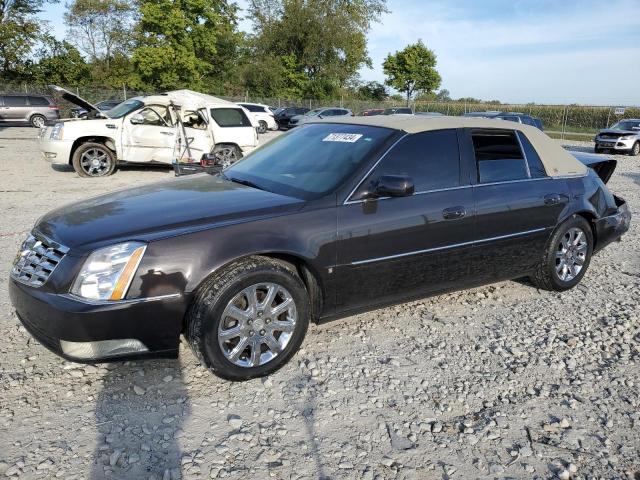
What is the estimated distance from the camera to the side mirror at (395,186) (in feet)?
10.9

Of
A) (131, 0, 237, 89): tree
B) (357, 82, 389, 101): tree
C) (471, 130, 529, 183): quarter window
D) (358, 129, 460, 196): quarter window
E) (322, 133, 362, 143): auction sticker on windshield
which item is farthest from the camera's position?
(357, 82, 389, 101): tree

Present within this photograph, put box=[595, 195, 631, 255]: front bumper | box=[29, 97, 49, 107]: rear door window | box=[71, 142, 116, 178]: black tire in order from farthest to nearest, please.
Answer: box=[29, 97, 49, 107]: rear door window < box=[71, 142, 116, 178]: black tire < box=[595, 195, 631, 255]: front bumper

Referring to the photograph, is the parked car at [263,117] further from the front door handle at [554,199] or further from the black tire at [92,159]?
the front door handle at [554,199]

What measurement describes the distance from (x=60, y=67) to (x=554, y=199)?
45.0 metres

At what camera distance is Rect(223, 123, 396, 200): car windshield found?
357cm

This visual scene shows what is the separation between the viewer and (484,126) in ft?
13.9

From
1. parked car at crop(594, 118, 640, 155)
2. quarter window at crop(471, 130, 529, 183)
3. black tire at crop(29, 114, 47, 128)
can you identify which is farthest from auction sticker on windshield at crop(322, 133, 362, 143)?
black tire at crop(29, 114, 47, 128)

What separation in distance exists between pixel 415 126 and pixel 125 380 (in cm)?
270

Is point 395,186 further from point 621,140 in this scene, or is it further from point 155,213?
point 621,140

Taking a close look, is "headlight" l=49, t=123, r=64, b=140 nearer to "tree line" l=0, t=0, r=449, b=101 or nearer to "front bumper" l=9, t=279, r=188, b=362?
"front bumper" l=9, t=279, r=188, b=362

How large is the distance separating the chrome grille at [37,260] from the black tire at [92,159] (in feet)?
27.6

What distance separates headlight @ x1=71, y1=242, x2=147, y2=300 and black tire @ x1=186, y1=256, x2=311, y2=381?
1.29ft

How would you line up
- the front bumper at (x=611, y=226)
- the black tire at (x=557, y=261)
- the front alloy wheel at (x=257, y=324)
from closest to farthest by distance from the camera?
the front alloy wheel at (x=257, y=324), the black tire at (x=557, y=261), the front bumper at (x=611, y=226)

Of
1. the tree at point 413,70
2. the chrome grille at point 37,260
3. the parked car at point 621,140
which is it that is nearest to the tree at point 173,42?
the tree at point 413,70
